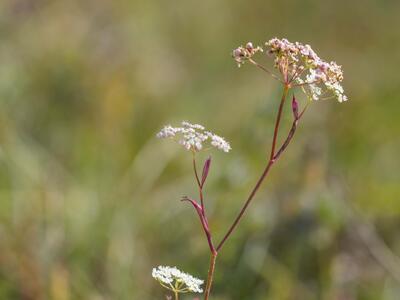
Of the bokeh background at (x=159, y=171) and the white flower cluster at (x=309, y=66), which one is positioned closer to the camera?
the white flower cluster at (x=309, y=66)

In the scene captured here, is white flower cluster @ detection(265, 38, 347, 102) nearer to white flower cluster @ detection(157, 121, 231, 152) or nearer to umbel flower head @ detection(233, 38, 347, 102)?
umbel flower head @ detection(233, 38, 347, 102)

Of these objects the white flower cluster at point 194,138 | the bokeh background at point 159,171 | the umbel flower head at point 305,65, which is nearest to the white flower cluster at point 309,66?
the umbel flower head at point 305,65

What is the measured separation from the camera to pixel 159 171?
145 inches

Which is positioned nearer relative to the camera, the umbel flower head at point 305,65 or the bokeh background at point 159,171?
the umbel flower head at point 305,65

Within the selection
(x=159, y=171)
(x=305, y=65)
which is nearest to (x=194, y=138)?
(x=305, y=65)

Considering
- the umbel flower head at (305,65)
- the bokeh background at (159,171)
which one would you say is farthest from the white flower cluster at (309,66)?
the bokeh background at (159,171)

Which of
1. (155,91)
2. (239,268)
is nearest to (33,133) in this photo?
(155,91)

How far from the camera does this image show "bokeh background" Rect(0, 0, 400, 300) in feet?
9.08

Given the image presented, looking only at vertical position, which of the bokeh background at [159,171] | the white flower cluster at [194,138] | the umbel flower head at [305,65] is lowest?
the white flower cluster at [194,138]

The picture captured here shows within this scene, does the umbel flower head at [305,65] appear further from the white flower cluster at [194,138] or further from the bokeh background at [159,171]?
the bokeh background at [159,171]

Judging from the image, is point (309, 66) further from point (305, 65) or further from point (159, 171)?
point (159, 171)

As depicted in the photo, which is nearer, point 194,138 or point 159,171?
point 194,138

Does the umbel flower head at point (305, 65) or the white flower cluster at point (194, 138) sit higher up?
the umbel flower head at point (305, 65)

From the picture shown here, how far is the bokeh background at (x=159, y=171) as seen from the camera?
9.08 feet
